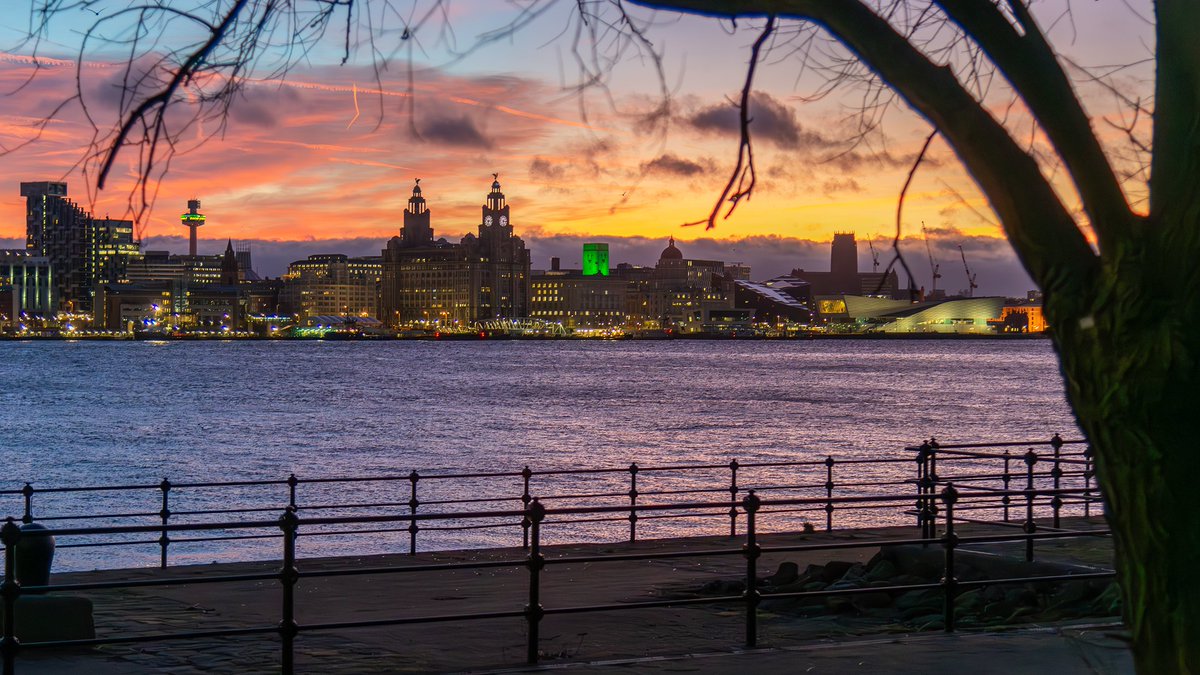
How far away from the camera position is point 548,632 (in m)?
11.7

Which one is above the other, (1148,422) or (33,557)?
(1148,422)

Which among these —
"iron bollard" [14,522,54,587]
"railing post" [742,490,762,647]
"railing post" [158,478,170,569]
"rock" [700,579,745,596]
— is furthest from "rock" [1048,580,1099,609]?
"railing post" [158,478,170,569]

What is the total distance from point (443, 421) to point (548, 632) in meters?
61.7

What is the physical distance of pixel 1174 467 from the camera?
360 centimetres

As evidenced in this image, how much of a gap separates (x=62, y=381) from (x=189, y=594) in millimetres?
116663

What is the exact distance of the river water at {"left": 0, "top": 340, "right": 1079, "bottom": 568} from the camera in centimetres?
4856

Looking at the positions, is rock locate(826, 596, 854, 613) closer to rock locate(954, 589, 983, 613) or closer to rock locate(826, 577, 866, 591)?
rock locate(826, 577, 866, 591)

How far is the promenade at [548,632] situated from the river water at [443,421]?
1308cm

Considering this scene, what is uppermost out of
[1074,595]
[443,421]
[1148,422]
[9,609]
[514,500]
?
[1148,422]

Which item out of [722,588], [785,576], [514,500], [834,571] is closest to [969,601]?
[834,571]

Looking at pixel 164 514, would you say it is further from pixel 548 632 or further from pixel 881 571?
pixel 881 571

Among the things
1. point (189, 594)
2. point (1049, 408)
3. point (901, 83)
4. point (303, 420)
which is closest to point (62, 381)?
point (303, 420)

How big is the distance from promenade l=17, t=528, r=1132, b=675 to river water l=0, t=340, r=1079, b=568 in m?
13.1

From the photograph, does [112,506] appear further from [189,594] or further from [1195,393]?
[1195,393]
